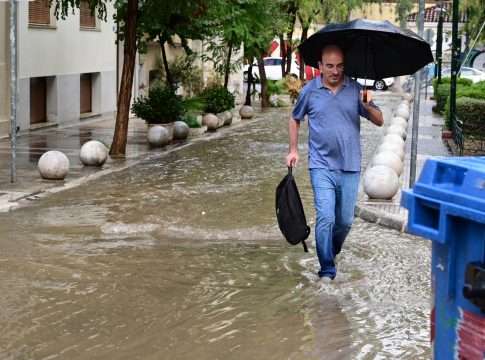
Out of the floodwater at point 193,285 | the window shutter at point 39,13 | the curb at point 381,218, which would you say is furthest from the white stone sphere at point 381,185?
the window shutter at point 39,13

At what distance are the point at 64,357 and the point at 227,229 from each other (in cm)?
460

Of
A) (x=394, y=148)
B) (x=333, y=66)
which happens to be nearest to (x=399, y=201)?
(x=394, y=148)

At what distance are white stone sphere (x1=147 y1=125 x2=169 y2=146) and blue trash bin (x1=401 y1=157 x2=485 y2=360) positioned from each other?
14708 millimetres

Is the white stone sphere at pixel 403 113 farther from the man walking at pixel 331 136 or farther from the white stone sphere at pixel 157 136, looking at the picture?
the man walking at pixel 331 136

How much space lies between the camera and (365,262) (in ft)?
29.8

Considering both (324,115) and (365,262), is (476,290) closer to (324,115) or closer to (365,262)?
(324,115)

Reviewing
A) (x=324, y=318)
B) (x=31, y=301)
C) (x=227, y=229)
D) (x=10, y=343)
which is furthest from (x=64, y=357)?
(x=227, y=229)

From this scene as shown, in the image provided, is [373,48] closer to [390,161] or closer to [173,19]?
[390,161]

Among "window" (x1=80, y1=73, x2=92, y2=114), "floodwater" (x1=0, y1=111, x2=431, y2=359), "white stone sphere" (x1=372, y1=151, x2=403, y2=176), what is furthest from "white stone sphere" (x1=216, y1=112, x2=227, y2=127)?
"floodwater" (x1=0, y1=111, x2=431, y2=359)

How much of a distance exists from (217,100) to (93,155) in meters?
10.6

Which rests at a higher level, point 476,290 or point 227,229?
point 476,290

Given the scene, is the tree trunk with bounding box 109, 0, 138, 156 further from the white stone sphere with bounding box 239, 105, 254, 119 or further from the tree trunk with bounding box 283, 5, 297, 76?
the tree trunk with bounding box 283, 5, 297, 76

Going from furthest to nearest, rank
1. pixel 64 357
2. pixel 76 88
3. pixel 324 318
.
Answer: pixel 76 88
pixel 324 318
pixel 64 357

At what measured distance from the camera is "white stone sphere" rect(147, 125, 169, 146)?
1931 centimetres
